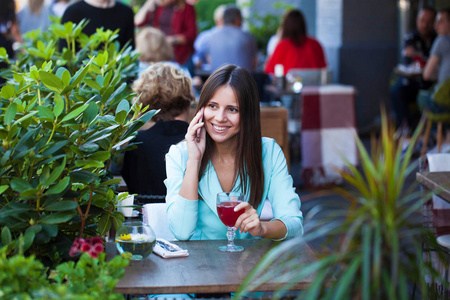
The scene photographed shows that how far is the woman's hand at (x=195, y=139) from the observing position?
2.26 meters

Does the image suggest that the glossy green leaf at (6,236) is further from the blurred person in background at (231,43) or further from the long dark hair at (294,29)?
the long dark hair at (294,29)

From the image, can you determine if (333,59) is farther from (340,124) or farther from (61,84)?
(61,84)

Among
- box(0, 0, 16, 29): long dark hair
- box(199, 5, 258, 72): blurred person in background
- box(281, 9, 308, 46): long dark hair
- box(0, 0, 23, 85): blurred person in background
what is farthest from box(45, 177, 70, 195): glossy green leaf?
box(281, 9, 308, 46): long dark hair

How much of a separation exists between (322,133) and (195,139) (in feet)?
14.3

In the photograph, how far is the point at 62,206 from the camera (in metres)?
1.70

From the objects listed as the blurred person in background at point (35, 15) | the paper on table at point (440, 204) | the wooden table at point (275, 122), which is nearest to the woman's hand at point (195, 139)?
the paper on table at point (440, 204)

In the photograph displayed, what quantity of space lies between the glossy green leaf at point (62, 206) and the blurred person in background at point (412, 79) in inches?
278

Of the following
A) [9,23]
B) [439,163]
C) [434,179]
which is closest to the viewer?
[434,179]

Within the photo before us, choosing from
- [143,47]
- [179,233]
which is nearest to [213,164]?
[179,233]

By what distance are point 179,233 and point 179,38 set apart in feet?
18.9

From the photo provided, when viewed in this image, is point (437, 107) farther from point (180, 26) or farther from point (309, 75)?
point (180, 26)

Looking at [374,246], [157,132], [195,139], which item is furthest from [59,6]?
[374,246]

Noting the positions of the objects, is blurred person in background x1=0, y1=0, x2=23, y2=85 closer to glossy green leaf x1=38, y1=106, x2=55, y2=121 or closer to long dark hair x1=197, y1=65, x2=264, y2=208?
long dark hair x1=197, y1=65, x2=264, y2=208

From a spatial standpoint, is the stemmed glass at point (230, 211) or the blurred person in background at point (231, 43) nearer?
the stemmed glass at point (230, 211)
